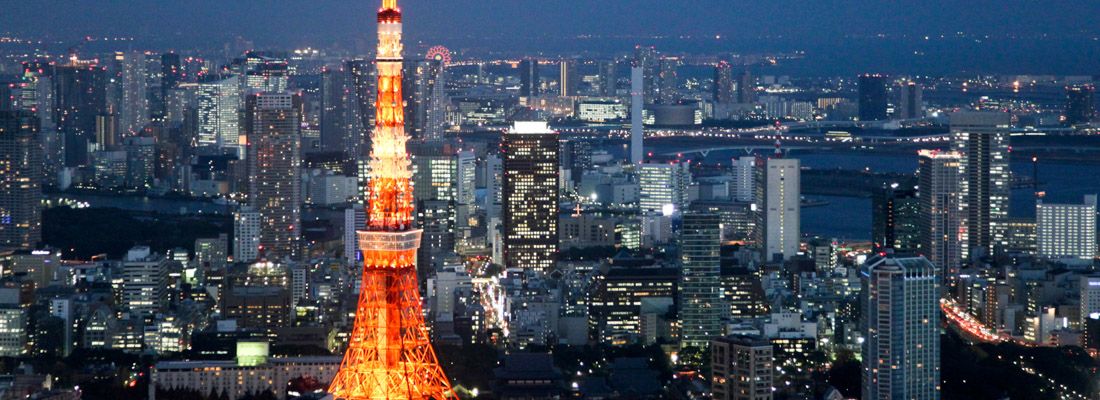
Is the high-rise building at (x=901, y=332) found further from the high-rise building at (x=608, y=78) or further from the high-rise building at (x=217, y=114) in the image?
the high-rise building at (x=217, y=114)

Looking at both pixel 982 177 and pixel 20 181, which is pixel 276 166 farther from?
pixel 982 177

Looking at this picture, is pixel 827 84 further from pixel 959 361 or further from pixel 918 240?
pixel 959 361

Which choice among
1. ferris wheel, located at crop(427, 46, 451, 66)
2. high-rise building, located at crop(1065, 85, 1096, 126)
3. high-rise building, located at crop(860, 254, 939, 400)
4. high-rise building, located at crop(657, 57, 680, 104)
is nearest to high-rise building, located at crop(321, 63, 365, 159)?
ferris wheel, located at crop(427, 46, 451, 66)

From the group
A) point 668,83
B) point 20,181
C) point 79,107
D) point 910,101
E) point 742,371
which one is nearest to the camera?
point 742,371

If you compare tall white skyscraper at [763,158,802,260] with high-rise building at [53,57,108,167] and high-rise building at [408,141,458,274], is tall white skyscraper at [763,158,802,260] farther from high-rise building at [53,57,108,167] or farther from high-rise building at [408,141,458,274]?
high-rise building at [53,57,108,167]

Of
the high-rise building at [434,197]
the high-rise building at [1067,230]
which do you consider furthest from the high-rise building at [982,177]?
the high-rise building at [434,197]

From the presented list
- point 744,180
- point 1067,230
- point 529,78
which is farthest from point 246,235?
point 529,78
